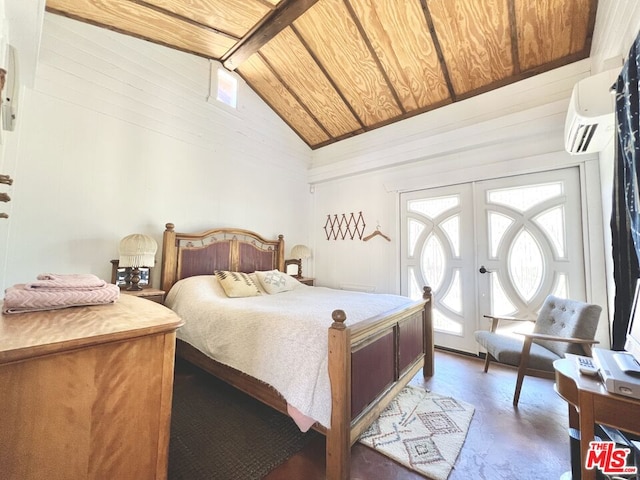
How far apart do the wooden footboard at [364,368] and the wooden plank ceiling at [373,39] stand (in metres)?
2.69

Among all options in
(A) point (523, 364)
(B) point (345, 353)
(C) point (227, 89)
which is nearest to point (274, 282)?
(B) point (345, 353)

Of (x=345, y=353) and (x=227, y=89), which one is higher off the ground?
(x=227, y=89)

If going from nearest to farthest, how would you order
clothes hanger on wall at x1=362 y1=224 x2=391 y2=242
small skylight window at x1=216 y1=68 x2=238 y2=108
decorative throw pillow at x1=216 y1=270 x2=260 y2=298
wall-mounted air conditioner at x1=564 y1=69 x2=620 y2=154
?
1. wall-mounted air conditioner at x1=564 y1=69 x2=620 y2=154
2. decorative throw pillow at x1=216 y1=270 x2=260 y2=298
3. small skylight window at x1=216 y1=68 x2=238 y2=108
4. clothes hanger on wall at x1=362 y1=224 x2=391 y2=242

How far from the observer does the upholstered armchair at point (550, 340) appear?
204cm

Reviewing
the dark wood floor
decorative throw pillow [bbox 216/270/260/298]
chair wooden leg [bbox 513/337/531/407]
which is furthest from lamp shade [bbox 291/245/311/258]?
chair wooden leg [bbox 513/337/531/407]

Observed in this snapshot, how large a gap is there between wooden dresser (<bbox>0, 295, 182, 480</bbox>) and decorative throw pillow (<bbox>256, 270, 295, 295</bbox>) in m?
2.23

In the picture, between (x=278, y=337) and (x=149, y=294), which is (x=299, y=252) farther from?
(x=278, y=337)

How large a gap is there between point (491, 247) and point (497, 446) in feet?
7.10

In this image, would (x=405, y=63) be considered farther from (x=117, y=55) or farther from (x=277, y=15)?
(x=117, y=55)

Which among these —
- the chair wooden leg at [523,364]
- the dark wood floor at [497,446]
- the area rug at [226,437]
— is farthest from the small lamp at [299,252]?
the chair wooden leg at [523,364]

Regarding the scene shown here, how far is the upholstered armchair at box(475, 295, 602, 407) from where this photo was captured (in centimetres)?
204

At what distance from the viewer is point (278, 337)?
1.74 m

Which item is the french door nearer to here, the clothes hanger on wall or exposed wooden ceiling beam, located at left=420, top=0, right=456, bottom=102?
the clothes hanger on wall

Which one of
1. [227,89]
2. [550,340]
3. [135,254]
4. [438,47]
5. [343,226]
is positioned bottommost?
[550,340]
